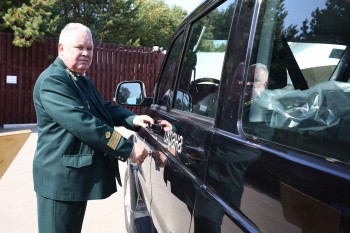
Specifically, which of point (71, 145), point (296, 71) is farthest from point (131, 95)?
point (296, 71)

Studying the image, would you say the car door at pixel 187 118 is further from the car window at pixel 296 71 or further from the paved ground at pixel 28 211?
the paved ground at pixel 28 211

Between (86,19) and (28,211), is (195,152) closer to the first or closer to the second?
(28,211)

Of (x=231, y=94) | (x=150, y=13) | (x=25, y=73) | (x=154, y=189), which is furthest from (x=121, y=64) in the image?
(x=150, y=13)

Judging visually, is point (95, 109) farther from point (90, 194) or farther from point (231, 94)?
point (231, 94)

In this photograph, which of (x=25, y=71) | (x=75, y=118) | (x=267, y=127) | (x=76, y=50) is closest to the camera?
(x=267, y=127)

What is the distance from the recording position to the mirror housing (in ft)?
10.3

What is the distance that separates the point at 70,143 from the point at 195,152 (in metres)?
0.73

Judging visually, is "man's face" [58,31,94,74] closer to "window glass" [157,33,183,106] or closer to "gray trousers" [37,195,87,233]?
"window glass" [157,33,183,106]

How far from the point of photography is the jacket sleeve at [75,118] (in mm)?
1911

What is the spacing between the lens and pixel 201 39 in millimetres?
2197

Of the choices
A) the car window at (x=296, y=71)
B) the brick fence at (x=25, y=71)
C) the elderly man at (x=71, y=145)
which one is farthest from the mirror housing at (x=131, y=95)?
the brick fence at (x=25, y=71)

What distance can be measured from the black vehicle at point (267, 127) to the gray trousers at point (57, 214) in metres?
0.54

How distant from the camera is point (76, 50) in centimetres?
212

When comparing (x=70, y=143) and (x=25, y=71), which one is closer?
(x=70, y=143)
